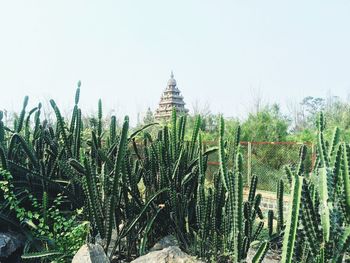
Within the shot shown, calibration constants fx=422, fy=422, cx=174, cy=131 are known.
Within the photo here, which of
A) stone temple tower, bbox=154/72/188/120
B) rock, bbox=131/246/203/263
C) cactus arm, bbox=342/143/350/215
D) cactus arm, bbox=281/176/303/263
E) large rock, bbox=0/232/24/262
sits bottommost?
large rock, bbox=0/232/24/262

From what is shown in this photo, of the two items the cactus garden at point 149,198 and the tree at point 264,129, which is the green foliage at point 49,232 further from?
the tree at point 264,129

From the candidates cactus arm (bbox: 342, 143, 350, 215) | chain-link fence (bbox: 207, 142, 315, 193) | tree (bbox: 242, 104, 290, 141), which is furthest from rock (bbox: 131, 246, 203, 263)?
tree (bbox: 242, 104, 290, 141)

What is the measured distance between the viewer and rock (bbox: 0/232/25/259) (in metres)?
3.58

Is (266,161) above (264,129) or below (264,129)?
below

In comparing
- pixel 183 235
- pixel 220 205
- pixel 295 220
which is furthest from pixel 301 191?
pixel 183 235

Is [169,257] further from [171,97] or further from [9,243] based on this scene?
[171,97]

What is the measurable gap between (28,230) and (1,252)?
0.29 metres

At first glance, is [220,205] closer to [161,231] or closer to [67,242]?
[161,231]

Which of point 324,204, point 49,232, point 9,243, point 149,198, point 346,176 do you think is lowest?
point 9,243

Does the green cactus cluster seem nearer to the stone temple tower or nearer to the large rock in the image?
the large rock

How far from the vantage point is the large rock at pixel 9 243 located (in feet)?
11.7

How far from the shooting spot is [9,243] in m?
3.66

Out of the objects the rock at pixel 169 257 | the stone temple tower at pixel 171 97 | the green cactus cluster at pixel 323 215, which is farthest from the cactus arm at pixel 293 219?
the stone temple tower at pixel 171 97

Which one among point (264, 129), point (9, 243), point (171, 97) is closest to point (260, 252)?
point (9, 243)
